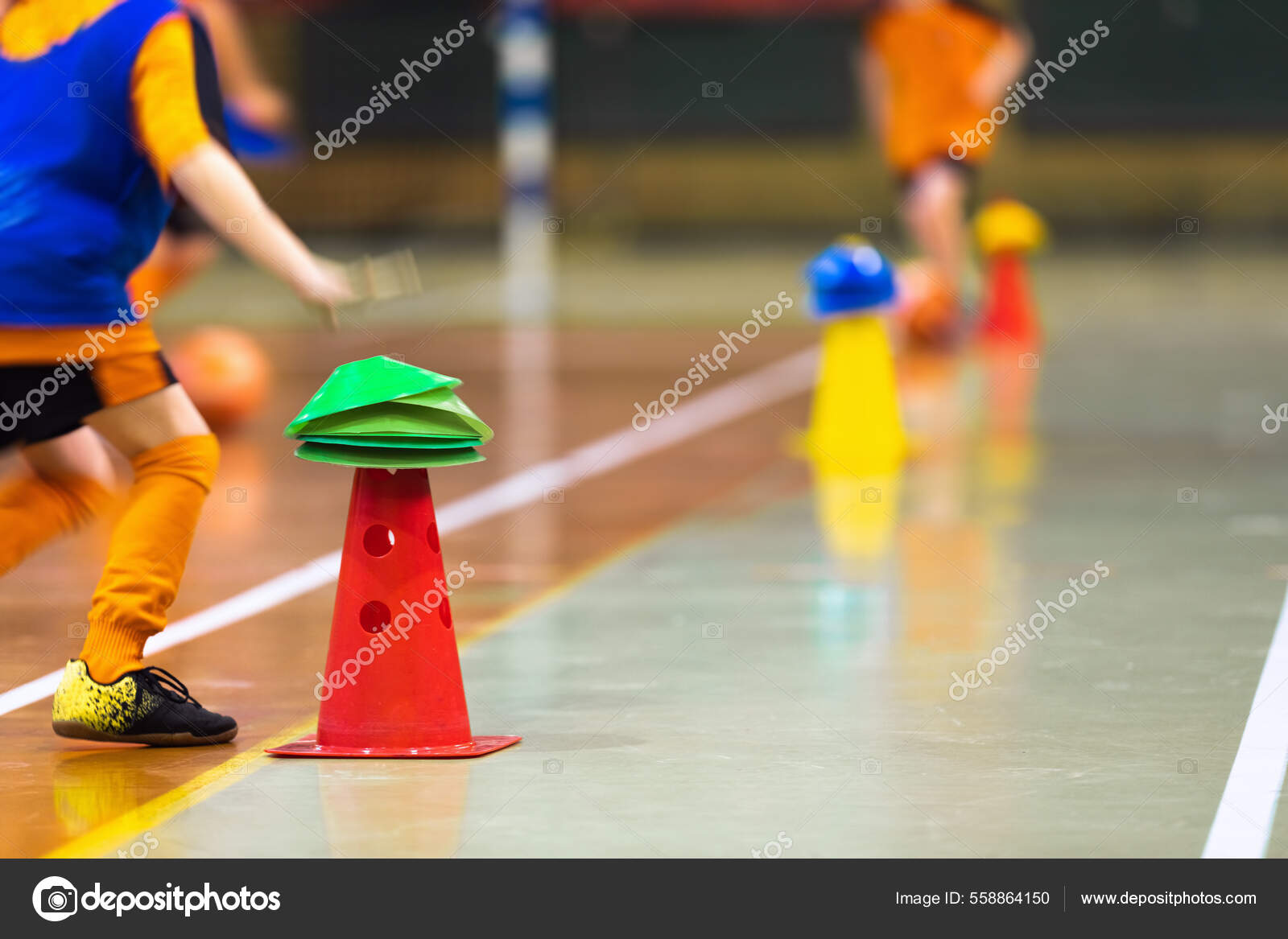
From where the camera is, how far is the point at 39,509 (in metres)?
5.12

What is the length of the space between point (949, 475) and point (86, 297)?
521cm

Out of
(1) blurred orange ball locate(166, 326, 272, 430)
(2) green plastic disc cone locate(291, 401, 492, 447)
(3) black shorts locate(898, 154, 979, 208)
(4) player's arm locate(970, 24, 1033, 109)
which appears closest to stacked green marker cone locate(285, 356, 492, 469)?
(2) green plastic disc cone locate(291, 401, 492, 447)

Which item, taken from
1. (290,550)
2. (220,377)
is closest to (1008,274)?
(220,377)

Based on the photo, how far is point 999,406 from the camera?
11906 millimetres

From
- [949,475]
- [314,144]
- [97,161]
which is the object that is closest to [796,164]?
[314,144]

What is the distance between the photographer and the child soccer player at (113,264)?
472 cm

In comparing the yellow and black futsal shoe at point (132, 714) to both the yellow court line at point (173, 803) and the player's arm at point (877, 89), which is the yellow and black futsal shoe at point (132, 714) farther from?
the player's arm at point (877, 89)

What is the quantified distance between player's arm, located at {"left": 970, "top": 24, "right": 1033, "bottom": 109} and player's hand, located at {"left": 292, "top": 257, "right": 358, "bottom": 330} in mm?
9084

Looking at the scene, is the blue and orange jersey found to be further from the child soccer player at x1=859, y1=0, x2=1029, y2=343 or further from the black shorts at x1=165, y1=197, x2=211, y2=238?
the child soccer player at x1=859, y1=0, x2=1029, y2=343

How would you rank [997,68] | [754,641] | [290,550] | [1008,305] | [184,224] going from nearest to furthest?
1. [754,641]
2. [290,550]
3. [184,224]
4. [997,68]
5. [1008,305]

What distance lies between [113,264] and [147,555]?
667mm

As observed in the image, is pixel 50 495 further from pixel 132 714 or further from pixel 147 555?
pixel 132 714
